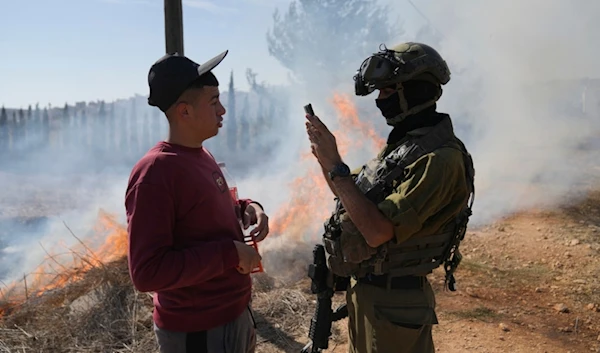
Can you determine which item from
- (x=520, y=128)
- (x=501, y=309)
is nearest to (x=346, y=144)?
(x=501, y=309)

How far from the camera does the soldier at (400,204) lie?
6.09ft

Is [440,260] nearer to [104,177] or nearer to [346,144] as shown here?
[346,144]

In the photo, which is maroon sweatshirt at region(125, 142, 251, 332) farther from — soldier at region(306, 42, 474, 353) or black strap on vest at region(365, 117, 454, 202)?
black strap on vest at region(365, 117, 454, 202)

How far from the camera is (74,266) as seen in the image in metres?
7.07

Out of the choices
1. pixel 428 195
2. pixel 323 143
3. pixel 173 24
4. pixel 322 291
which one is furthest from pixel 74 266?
pixel 428 195

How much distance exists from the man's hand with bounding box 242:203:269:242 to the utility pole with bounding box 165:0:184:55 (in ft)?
8.64

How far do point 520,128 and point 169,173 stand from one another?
14185mm

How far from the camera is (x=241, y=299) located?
1.99 metres

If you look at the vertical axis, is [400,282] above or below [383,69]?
below

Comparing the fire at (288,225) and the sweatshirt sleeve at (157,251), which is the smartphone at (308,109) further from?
the fire at (288,225)

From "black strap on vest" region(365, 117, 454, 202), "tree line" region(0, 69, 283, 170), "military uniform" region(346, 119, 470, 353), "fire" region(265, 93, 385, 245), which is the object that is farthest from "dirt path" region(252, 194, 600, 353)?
"tree line" region(0, 69, 283, 170)

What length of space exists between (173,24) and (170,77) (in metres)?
2.77

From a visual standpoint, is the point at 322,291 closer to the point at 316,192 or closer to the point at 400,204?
the point at 400,204

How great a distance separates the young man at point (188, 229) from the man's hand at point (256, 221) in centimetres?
13
